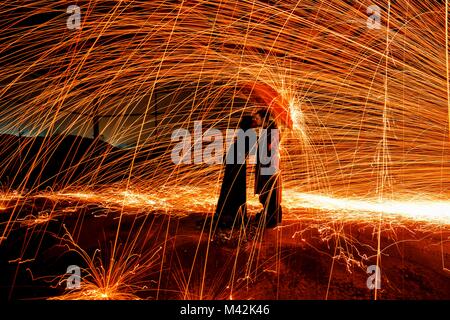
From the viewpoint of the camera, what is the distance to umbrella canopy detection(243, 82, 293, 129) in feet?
12.8

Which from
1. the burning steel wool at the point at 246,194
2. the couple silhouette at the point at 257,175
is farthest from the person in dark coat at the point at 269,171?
the burning steel wool at the point at 246,194

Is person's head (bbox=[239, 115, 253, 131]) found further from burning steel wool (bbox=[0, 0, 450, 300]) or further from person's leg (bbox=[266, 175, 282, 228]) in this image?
person's leg (bbox=[266, 175, 282, 228])

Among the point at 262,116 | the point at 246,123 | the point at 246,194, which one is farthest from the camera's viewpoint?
the point at 246,194

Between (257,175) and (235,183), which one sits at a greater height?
(257,175)

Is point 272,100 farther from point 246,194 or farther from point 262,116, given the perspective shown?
point 246,194

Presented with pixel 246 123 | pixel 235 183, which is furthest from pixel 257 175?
pixel 246 123

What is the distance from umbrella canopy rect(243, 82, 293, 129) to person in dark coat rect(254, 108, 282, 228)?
0.09 meters

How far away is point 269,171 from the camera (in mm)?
4062

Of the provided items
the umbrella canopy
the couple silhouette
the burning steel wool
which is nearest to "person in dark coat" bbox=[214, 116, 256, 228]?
the couple silhouette

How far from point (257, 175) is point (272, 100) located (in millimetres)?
955

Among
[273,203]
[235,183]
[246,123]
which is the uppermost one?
[246,123]

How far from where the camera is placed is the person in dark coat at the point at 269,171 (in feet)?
13.1

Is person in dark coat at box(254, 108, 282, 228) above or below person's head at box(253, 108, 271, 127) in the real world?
below

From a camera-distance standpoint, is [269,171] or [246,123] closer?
Result: [246,123]
